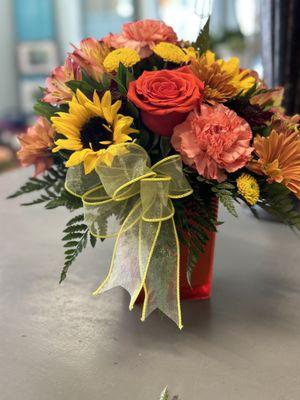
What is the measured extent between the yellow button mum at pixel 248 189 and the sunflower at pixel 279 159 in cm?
2

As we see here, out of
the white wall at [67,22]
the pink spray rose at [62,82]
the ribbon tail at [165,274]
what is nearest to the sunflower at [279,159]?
the ribbon tail at [165,274]

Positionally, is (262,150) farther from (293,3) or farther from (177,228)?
(293,3)

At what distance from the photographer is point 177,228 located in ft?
1.82

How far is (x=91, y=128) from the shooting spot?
0.54 m

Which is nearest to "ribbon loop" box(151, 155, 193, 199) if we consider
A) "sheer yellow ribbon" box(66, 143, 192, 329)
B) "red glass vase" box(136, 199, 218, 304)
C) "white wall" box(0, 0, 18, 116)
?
"sheer yellow ribbon" box(66, 143, 192, 329)

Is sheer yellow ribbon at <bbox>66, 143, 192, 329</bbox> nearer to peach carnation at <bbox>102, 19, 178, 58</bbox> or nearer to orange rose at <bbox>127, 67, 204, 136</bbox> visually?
orange rose at <bbox>127, 67, 204, 136</bbox>

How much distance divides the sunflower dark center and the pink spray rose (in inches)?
2.7

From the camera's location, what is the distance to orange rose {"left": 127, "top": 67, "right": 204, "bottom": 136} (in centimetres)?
51

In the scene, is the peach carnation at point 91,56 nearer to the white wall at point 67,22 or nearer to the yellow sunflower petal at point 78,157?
the yellow sunflower petal at point 78,157

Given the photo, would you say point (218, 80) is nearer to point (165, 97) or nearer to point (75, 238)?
point (165, 97)

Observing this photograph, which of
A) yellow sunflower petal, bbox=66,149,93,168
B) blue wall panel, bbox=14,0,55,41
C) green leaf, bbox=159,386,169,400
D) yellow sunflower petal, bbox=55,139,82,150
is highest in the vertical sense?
blue wall panel, bbox=14,0,55,41

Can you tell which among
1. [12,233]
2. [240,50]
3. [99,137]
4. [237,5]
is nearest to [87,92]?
[99,137]

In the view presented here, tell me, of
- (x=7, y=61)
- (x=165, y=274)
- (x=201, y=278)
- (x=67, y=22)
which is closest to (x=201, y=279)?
(x=201, y=278)

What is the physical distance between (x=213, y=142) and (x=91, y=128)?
136 mm
